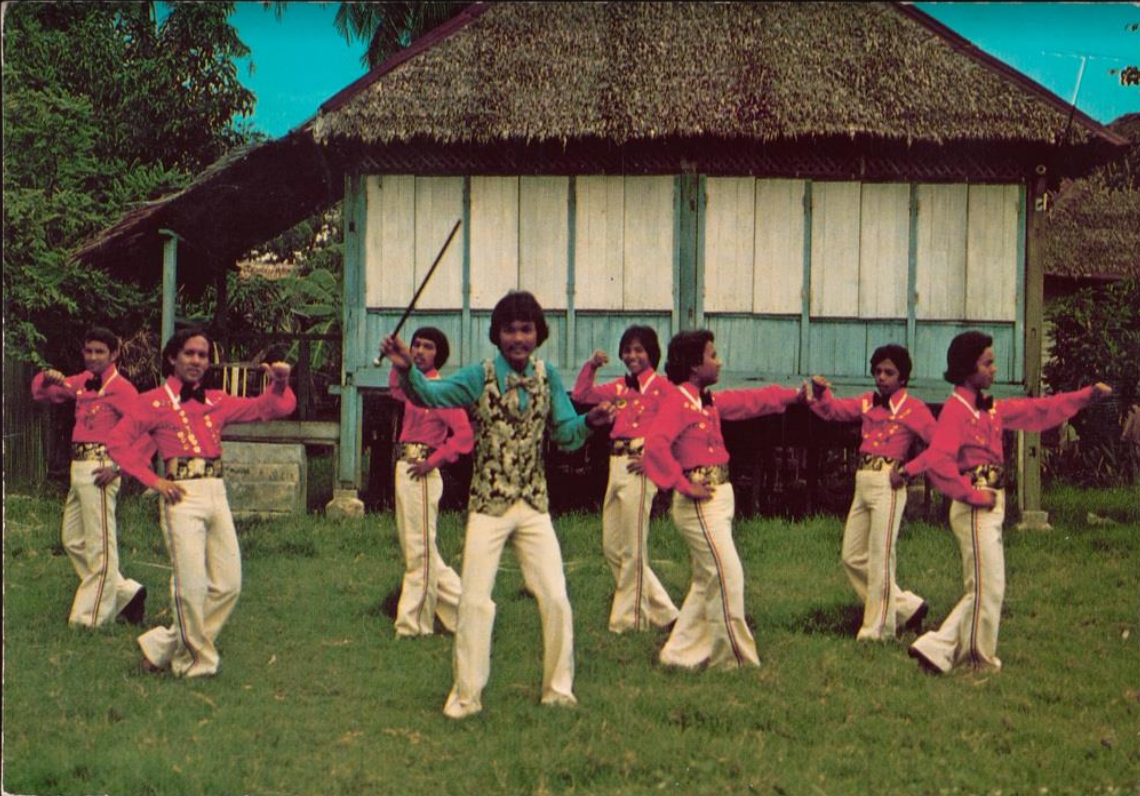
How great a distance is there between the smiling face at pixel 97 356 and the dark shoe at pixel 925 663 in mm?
4917

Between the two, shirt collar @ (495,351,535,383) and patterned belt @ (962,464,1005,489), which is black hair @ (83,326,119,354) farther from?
patterned belt @ (962,464,1005,489)

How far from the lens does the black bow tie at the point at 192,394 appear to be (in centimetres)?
676

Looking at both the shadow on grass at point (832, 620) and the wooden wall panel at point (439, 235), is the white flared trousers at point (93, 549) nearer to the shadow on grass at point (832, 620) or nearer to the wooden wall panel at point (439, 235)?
the shadow on grass at point (832, 620)

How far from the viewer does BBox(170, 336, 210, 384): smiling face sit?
673 centimetres

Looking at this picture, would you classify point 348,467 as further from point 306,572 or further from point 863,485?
point 863,485

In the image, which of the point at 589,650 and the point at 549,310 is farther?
the point at 549,310

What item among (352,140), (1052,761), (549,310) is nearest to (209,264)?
(352,140)

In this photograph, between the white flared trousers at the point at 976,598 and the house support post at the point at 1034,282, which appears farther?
the house support post at the point at 1034,282

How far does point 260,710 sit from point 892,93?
757cm

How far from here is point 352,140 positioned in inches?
439

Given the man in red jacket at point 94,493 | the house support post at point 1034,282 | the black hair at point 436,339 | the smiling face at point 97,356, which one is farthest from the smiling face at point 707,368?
the house support post at point 1034,282

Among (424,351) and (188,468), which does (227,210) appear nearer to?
(424,351)

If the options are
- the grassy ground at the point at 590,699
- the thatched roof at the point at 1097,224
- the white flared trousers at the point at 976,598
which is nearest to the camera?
the grassy ground at the point at 590,699

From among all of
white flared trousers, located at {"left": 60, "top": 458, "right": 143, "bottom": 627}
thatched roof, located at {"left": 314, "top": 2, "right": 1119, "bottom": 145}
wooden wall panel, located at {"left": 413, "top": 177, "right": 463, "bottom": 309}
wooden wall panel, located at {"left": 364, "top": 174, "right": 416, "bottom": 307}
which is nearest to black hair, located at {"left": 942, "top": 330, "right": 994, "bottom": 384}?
thatched roof, located at {"left": 314, "top": 2, "right": 1119, "bottom": 145}
